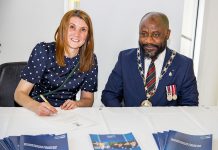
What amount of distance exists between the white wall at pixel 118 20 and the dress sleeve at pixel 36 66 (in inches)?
41.1

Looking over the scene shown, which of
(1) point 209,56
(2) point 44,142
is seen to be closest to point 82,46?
(2) point 44,142

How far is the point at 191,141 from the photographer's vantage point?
138 centimetres

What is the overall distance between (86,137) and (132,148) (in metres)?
0.23

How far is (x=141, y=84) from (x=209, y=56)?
154cm

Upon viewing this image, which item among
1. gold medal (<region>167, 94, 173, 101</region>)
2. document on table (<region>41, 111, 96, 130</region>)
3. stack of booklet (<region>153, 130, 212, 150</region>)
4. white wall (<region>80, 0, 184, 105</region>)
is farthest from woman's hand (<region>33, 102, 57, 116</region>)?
white wall (<region>80, 0, 184, 105</region>)

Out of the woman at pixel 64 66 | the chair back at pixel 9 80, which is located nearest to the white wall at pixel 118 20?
the woman at pixel 64 66

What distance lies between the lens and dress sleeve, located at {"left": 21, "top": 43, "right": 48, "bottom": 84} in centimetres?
202

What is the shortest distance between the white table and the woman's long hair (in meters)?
0.40

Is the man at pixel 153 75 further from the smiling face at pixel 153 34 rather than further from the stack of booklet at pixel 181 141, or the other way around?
the stack of booklet at pixel 181 141

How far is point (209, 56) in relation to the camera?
3486 mm

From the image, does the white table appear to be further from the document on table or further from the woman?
the woman

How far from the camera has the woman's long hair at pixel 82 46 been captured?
206cm

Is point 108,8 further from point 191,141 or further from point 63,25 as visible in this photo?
Answer: point 191,141

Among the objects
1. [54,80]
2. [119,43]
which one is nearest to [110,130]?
[54,80]
